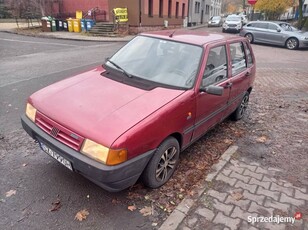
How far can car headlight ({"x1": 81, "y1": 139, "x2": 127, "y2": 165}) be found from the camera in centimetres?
244

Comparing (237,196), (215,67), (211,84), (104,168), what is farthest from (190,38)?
(104,168)

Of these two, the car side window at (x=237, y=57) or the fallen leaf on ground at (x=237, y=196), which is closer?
the fallen leaf on ground at (x=237, y=196)

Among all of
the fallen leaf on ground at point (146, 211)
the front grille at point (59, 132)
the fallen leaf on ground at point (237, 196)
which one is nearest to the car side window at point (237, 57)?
the fallen leaf on ground at point (237, 196)

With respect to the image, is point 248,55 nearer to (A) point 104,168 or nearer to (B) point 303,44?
(A) point 104,168

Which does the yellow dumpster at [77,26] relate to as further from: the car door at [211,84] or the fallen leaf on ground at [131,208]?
the fallen leaf on ground at [131,208]

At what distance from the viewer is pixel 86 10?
83.5 feet

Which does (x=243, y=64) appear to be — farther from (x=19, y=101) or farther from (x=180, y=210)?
(x=19, y=101)

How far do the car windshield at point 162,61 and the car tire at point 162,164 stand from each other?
2.60ft

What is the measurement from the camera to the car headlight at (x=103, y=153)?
96.1 inches

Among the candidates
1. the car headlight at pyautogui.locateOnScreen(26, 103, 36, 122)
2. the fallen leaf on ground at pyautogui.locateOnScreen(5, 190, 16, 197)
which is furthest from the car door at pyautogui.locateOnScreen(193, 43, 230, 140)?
the fallen leaf on ground at pyautogui.locateOnScreen(5, 190, 16, 197)

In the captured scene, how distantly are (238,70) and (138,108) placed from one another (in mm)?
2473

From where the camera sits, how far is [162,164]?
315cm

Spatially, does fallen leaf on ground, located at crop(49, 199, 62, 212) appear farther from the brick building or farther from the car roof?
the brick building

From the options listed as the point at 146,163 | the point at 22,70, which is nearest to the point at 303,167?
the point at 146,163
